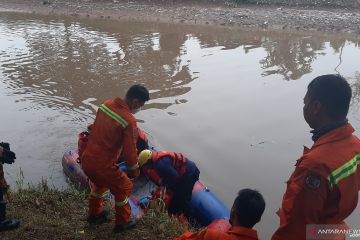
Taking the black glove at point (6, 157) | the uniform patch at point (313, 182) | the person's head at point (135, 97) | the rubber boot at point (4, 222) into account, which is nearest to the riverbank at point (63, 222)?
the rubber boot at point (4, 222)

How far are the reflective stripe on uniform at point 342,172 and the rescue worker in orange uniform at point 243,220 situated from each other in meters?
0.56

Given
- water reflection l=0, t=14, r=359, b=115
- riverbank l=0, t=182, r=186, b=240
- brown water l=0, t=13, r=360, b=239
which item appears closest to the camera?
riverbank l=0, t=182, r=186, b=240

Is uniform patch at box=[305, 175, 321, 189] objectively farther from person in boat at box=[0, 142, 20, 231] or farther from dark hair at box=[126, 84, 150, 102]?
person in boat at box=[0, 142, 20, 231]

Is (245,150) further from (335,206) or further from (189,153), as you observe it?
(335,206)

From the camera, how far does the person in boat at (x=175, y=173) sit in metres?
4.38

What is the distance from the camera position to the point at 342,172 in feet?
7.59

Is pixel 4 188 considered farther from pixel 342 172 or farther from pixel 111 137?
pixel 342 172

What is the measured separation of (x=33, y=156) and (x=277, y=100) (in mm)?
5242

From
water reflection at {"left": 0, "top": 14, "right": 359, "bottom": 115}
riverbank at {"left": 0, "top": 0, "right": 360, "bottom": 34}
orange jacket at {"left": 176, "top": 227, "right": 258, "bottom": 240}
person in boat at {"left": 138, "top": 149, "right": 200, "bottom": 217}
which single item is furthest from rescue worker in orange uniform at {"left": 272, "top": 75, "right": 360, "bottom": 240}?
riverbank at {"left": 0, "top": 0, "right": 360, "bottom": 34}

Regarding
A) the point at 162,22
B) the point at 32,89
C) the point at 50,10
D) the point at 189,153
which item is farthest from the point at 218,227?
the point at 50,10

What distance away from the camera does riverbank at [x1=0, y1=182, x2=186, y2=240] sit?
12.2 feet

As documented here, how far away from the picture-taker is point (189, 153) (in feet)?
22.5

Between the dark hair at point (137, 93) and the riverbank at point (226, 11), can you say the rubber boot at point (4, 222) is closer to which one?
the dark hair at point (137, 93)

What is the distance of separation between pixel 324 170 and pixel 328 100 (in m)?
0.43
